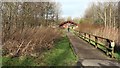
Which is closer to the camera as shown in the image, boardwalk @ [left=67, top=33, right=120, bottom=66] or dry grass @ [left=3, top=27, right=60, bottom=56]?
boardwalk @ [left=67, top=33, right=120, bottom=66]

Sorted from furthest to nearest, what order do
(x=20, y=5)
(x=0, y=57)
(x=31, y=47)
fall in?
(x=20, y=5), (x=31, y=47), (x=0, y=57)

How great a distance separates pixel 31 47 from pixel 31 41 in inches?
13.9

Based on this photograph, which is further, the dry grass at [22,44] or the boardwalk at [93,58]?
the dry grass at [22,44]

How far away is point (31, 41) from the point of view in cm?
1052

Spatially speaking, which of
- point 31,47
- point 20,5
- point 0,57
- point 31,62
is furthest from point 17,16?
point 31,62

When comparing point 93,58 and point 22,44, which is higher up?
point 22,44

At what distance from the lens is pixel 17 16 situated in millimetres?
10961

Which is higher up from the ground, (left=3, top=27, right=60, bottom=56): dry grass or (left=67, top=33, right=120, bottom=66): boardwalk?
(left=3, top=27, right=60, bottom=56): dry grass

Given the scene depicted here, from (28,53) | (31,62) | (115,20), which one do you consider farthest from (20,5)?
(115,20)

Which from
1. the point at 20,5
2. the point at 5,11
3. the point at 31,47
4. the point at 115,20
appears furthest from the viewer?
the point at 115,20

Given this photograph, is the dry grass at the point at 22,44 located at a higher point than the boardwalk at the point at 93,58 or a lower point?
higher

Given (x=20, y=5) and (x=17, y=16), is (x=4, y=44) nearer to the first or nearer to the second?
(x=17, y=16)

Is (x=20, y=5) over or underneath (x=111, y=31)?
over

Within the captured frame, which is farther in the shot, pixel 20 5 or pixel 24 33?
pixel 20 5
